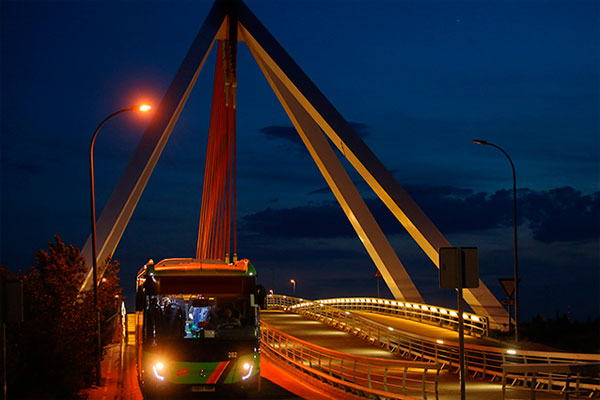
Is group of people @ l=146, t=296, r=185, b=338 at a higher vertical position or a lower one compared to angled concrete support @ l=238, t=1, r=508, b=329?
lower

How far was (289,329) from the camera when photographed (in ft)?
120

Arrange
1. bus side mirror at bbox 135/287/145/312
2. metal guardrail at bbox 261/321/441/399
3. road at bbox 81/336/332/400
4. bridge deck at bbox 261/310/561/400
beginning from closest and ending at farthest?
metal guardrail at bbox 261/321/441/399
bus side mirror at bbox 135/287/145/312
bridge deck at bbox 261/310/561/400
road at bbox 81/336/332/400

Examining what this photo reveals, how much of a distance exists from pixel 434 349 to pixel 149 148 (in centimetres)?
1797

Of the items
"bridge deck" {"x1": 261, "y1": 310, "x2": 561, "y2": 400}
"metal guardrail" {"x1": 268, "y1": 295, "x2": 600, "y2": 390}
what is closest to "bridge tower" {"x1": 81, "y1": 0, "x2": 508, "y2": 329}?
"bridge deck" {"x1": 261, "y1": 310, "x2": 561, "y2": 400}

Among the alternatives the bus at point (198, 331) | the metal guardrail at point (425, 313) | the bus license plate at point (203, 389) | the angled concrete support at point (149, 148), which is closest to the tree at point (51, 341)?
the bus at point (198, 331)

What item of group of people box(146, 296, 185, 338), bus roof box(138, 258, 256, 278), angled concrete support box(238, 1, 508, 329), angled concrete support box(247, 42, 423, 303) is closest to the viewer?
group of people box(146, 296, 185, 338)

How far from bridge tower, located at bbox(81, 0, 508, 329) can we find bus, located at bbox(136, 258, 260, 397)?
18.3 m

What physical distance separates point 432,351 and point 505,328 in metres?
7.45

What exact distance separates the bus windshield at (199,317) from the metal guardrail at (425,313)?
17443mm

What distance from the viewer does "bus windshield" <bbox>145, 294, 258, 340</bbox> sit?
15.3 m

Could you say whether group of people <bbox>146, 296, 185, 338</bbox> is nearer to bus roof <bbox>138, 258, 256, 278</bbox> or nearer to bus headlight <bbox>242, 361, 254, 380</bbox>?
bus roof <bbox>138, 258, 256, 278</bbox>

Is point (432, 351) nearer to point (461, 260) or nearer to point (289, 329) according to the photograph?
point (289, 329)

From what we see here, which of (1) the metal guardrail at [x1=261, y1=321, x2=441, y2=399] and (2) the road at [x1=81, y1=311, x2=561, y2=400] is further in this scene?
(2) the road at [x1=81, y1=311, x2=561, y2=400]

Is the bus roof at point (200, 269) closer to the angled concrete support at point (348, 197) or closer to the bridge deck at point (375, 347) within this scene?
the bridge deck at point (375, 347)
